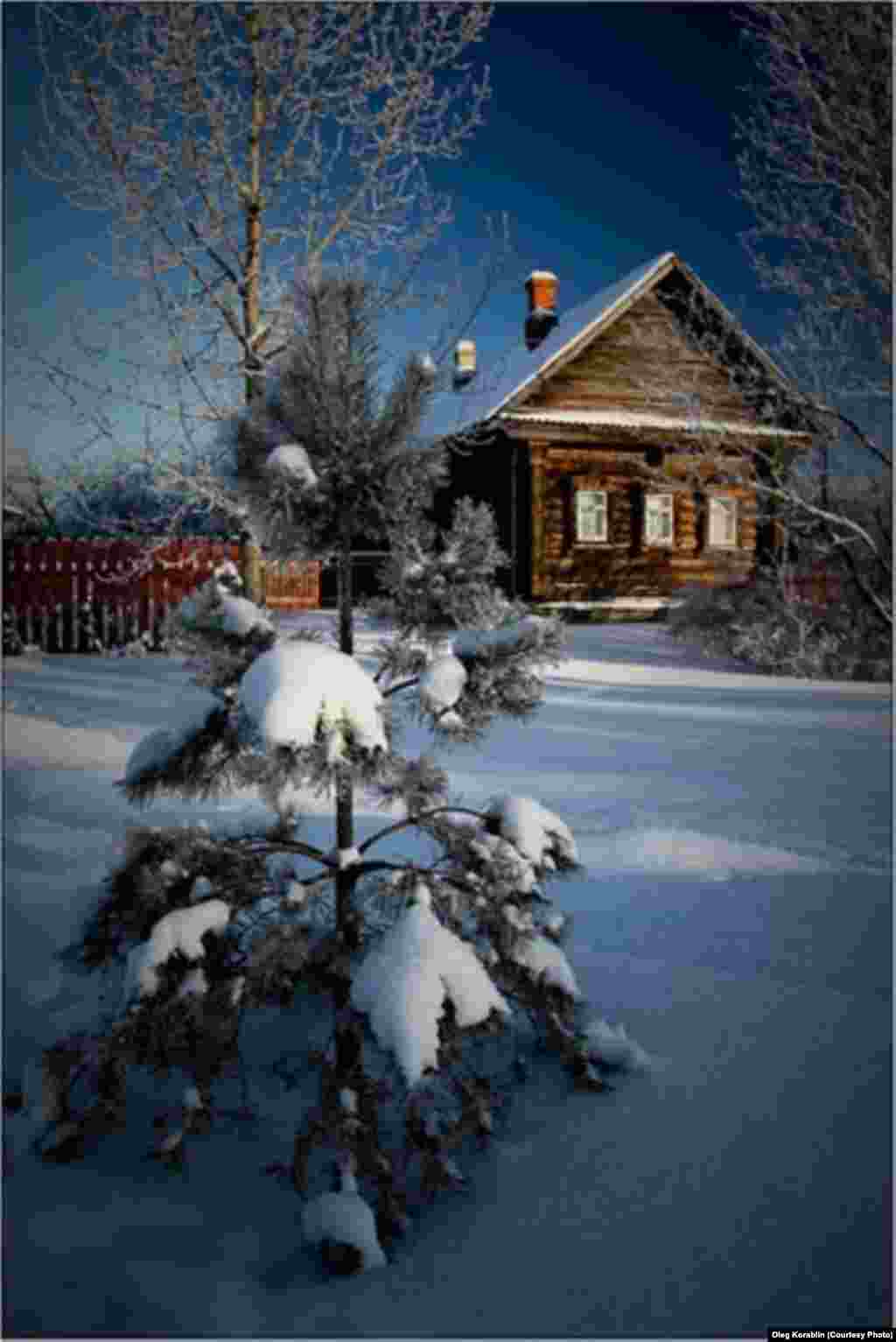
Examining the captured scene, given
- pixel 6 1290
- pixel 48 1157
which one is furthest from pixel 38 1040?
pixel 6 1290

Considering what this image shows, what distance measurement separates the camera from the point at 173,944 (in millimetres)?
1700

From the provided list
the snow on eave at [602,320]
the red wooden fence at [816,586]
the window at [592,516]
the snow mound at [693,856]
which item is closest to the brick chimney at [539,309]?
the snow on eave at [602,320]

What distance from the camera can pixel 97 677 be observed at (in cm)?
934

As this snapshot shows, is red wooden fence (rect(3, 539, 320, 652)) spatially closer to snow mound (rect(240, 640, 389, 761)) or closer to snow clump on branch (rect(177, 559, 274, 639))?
snow clump on branch (rect(177, 559, 274, 639))

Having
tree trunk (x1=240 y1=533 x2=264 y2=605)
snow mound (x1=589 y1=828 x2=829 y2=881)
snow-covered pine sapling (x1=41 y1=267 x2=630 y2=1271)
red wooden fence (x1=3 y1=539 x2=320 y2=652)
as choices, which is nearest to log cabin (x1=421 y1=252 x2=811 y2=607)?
red wooden fence (x1=3 y1=539 x2=320 y2=652)

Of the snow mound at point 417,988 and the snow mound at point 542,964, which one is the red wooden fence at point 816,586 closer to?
the snow mound at point 542,964

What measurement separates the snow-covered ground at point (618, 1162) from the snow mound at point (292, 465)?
0.62 metres

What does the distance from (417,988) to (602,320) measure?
17.0 m

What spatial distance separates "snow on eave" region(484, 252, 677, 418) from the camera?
15.7 m

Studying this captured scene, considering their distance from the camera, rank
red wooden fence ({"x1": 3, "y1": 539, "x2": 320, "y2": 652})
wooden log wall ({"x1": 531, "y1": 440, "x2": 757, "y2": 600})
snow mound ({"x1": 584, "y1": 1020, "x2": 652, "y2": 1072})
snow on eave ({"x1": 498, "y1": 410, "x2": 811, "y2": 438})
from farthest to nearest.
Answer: wooden log wall ({"x1": 531, "y1": 440, "x2": 757, "y2": 600})
snow on eave ({"x1": 498, "y1": 410, "x2": 811, "y2": 438})
red wooden fence ({"x1": 3, "y1": 539, "x2": 320, "y2": 652})
snow mound ({"x1": 584, "y1": 1020, "x2": 652, "y2": 1072})

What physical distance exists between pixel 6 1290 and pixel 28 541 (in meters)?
12.3

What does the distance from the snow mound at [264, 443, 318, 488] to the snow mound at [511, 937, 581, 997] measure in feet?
4.20

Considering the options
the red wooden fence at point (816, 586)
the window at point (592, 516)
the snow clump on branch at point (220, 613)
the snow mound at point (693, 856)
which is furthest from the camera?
the window at point (592, 516)

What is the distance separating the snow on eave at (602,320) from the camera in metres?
15.7
